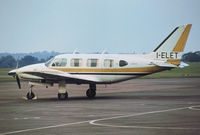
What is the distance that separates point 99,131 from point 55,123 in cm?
329

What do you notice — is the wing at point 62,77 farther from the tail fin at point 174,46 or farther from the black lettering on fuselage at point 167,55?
the tail fin at point 174,46

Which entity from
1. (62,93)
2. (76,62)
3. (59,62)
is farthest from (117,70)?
(59,62)

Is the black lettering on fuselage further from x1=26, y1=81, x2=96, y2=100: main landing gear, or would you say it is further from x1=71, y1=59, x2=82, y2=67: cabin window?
x1=71, y1=59, x2=82, y2=67: cabin window

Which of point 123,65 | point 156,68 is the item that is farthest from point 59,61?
point 156,68

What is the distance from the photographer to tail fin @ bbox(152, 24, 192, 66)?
35469 mm

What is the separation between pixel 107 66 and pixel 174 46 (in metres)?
4.98

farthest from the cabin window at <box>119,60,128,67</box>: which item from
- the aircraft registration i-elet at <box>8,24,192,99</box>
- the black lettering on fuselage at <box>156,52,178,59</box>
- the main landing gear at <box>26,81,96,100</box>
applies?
the main landing gear at <box>26,81,96,100</box>

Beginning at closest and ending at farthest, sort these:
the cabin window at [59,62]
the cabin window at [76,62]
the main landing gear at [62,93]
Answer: the main landing gear at [62,93] < the cabin window at [76,62] < the cabin window at [59,62]

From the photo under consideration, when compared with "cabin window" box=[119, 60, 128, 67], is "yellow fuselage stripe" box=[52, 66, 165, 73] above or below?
below

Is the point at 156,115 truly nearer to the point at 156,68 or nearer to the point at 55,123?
the point at 55,123

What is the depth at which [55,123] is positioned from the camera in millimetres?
20922

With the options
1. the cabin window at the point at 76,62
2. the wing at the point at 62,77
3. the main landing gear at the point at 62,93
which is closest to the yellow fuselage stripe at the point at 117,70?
the cabin window at the point at 76,62

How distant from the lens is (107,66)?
35.5 m

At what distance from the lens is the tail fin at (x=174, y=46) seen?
3547 centimetres
